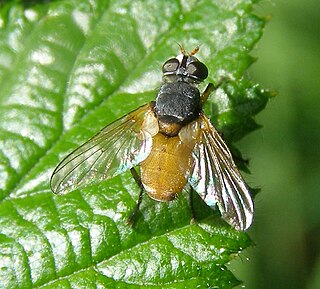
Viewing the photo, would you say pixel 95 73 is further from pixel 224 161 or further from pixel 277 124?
pixel 277 124

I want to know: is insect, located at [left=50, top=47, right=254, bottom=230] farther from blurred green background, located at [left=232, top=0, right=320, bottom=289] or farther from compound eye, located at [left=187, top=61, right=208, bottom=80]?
blurred green background, located at [left=232, top=0, right=320, bottom=289]

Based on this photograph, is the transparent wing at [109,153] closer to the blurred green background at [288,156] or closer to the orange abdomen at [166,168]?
the orange abdomen at [166,168]

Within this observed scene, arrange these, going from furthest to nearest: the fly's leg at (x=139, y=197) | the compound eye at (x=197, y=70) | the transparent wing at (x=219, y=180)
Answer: the compound eye at (x=197, y=70) → the fly's leg at (x=139, y=197) → the transparent wing at (x=219, y=180)

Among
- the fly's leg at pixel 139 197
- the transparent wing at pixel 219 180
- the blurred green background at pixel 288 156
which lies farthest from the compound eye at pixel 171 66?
the blurred green background at pixel 288 156

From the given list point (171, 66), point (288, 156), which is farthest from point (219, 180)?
point (288, 156)

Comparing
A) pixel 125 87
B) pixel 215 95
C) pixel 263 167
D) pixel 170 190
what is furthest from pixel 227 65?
pixel 263 167

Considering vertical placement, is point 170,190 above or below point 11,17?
below

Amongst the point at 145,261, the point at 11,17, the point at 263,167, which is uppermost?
the point at 11,17
